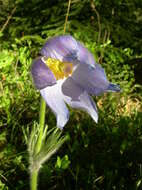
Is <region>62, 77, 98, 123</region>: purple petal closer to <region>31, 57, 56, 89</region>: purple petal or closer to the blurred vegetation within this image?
<region>31, 57, 56, 89</region>: purple petal

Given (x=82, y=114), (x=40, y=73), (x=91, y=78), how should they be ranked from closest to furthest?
1. (x=40, y=73)
2. (x=91, y=78)
3. (x=82, y=114)

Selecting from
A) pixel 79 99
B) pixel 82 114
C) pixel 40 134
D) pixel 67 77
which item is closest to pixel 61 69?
pixel 67 77

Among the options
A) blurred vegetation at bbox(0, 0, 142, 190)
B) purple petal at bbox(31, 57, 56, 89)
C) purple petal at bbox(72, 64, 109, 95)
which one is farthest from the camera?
blurred vegetation at bbox(0, 0, 142, 190)

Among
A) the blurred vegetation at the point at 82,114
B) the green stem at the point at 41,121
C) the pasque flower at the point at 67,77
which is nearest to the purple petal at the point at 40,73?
the pasque flower at the point at 67,77

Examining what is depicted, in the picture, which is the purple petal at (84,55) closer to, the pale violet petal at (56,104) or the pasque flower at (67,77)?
the pasque flower at (67,77)

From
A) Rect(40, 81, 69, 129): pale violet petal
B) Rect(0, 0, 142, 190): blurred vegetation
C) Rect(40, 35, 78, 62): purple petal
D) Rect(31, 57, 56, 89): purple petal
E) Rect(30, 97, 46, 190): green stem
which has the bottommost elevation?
Rect(0, 0, 142, 190): blurred vegetation

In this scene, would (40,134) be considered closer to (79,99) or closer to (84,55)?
(79,99)

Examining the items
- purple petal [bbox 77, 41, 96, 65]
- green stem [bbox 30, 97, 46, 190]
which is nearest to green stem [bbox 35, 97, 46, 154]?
green stem [bbox 30, 97, 46, 190]
